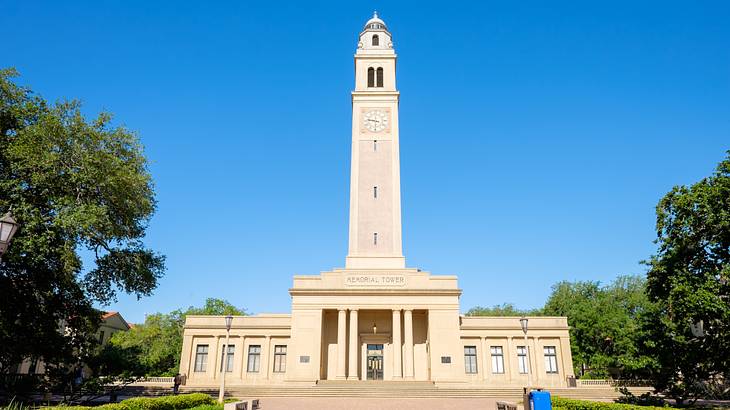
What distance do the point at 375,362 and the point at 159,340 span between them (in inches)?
1409

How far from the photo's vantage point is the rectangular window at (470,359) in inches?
1532

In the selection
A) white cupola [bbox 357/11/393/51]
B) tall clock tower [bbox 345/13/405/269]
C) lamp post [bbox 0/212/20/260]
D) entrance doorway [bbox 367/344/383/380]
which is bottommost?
entrance doorway [bbox 367/344/383/380]

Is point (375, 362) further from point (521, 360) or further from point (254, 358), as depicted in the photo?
point (521, 360)

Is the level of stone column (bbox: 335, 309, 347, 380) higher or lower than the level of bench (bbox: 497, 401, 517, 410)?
higher

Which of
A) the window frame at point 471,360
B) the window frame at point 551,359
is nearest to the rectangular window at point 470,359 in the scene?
the window frame at point 471,360

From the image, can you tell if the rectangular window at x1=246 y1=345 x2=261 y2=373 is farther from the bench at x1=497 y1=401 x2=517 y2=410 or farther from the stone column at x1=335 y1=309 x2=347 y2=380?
the bench at x1=497 y1=401 x2=517 y2=410

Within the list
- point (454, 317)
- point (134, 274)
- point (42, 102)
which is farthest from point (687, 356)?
point (42, 102)

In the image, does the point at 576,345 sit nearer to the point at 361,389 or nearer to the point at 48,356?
the point at 361,389

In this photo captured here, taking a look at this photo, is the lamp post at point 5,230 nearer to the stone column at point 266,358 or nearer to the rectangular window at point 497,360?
the stone column at point 266,358

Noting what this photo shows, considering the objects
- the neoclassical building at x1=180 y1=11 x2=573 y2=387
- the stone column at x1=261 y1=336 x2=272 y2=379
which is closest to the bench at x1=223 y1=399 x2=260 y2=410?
the neoclassical building at x1=180 y1=11 x2=573 y2=387

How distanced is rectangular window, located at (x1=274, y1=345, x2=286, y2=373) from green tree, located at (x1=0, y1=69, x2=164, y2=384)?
1761 centimetres

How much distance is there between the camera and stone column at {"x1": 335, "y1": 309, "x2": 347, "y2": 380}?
115 ft

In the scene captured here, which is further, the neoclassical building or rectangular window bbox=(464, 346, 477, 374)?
rectangular window bbox=(464, 346, 477, 374)

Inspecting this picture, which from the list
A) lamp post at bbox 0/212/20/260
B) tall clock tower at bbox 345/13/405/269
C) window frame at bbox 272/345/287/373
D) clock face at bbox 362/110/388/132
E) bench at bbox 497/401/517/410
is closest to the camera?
lamp post at bbox 0/212/20/260
